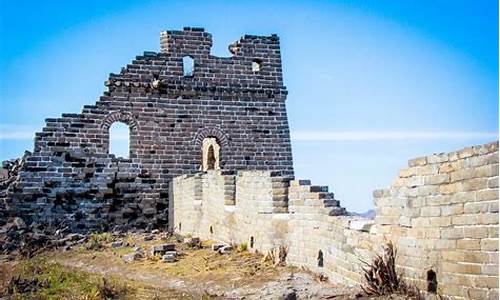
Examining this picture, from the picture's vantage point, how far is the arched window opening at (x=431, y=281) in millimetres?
7828

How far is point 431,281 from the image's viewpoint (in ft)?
25.9

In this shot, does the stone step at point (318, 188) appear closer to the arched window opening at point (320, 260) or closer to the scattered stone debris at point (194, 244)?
the arched window opening at point (320, 260)

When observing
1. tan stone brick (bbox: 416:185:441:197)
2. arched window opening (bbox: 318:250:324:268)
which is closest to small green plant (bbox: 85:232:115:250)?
arched window opening (bbox: 318:250:324:268)

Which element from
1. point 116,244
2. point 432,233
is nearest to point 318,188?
point 432,233

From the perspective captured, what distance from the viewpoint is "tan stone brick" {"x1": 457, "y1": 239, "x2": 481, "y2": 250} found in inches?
280

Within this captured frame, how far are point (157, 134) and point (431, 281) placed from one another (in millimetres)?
15374

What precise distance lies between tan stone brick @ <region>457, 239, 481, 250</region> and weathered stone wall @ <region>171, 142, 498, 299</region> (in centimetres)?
1

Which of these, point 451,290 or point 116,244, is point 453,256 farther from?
point 116,244

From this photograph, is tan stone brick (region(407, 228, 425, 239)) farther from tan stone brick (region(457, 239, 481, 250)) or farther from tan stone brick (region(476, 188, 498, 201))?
tan stone brick (region(476, 188, 498, 201))

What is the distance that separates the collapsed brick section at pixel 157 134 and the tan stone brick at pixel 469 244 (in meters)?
15.2

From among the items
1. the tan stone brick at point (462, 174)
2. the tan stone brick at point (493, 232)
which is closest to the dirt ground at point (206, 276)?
the tan stone brick at point (462, 174)

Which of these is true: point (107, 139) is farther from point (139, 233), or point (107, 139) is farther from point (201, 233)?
point (201, 233)

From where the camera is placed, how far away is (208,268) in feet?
39.8

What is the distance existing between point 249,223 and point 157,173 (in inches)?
362
